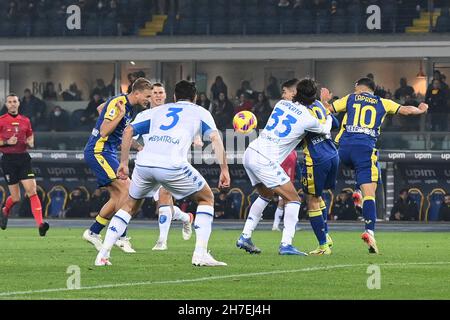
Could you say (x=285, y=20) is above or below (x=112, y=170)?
above

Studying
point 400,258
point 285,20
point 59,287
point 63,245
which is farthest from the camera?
point 285,20

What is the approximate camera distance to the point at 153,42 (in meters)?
40.1

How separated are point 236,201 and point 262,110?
9.21 ft

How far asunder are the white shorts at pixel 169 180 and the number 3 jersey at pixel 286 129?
2588 millimetres

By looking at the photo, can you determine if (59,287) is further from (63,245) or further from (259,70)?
(259,70)

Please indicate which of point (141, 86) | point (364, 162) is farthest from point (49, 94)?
point (141, 86)

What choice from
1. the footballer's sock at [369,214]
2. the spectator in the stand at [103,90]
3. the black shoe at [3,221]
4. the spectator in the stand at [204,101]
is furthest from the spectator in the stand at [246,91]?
the footballer's sock at [369,214]

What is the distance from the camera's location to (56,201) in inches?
1481

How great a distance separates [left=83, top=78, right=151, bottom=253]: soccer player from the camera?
16.6 m

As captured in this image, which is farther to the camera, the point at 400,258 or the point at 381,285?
the point at 400,258

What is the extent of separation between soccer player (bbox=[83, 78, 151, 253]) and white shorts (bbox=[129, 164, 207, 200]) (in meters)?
2.62
